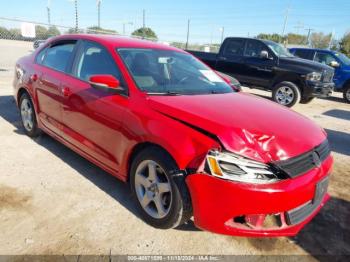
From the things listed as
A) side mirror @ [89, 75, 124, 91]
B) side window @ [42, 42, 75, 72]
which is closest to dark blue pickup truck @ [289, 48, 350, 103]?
side window @ [42, 42, 75, 72]

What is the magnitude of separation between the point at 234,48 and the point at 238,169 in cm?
852

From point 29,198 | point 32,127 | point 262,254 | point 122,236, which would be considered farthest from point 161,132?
point 32,127

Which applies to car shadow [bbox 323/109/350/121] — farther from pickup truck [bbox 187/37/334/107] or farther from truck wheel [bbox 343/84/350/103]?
truck wheel [bbox 343/84/350/103]

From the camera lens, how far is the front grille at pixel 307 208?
2.44 meters

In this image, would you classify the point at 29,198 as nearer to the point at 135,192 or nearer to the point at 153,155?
the point at 135,192

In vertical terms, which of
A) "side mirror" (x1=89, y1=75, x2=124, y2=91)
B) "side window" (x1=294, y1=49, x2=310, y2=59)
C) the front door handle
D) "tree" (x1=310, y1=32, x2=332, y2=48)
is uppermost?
"side mirror" (x1=89, y1=75, x2=124, y2=91)

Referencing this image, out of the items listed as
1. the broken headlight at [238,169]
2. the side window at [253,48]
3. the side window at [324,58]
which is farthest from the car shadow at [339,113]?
the broken headlight at [238,169]

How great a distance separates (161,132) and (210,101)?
0.70 metres

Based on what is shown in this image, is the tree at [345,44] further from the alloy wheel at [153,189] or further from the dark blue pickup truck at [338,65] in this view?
the alloy wheel at [153,189]

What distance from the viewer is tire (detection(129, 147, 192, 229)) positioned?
2.53 m

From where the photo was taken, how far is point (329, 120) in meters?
8.12

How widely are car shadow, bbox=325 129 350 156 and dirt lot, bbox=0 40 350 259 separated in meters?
1.44

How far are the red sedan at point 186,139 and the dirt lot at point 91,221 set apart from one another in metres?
0.22

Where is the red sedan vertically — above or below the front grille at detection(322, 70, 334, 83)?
above
